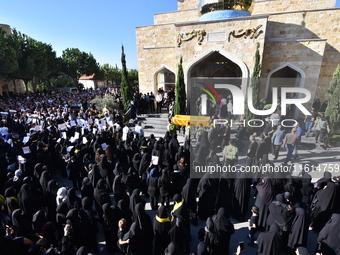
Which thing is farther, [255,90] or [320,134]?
[255,90]

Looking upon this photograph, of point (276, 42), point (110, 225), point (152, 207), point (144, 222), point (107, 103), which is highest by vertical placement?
point (276, 42)

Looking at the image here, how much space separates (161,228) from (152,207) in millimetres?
2074

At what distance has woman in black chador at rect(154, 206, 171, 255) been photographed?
13.4 ft

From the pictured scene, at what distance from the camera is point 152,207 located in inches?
242

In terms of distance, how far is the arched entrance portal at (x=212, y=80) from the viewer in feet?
45.2

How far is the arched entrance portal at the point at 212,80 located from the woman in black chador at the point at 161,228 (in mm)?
7153

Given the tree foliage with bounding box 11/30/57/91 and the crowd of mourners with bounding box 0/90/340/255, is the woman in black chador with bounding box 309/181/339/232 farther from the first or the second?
the tree foliage with bounding box 11/30/57/91

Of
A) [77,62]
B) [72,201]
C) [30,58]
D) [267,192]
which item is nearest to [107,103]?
[72,201]

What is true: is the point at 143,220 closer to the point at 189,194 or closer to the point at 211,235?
the point at 211,235

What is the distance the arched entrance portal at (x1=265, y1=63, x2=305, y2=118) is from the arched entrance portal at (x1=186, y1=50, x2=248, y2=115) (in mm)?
2060

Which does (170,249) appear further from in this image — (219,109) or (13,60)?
(13,60)

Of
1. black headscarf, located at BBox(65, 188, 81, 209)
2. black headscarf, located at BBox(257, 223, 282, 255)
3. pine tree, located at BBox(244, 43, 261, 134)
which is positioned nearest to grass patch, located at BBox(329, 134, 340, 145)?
pine tree, located at BBox(244, 43, 261, 134)

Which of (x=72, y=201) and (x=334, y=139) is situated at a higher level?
(x=72, y=201)

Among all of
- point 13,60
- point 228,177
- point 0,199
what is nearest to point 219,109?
point 228,177
